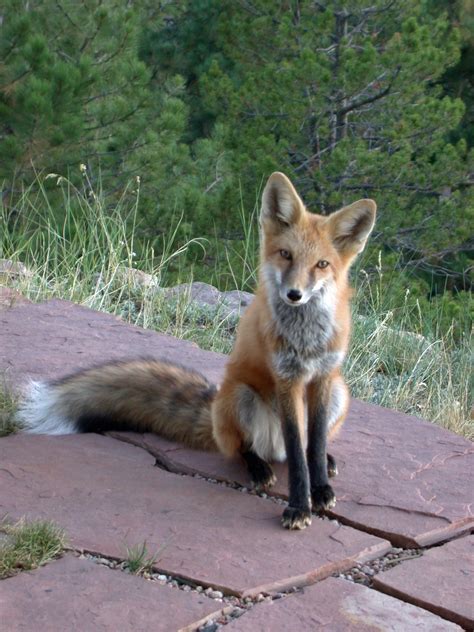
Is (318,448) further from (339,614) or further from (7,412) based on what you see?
(7,412)

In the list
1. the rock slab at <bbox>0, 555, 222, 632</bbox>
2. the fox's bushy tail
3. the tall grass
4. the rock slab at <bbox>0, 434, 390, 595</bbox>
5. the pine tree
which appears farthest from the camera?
the pine tree

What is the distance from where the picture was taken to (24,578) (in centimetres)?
267

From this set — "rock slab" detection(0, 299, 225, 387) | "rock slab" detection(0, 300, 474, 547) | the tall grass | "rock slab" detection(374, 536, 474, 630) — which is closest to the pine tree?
the tall grass

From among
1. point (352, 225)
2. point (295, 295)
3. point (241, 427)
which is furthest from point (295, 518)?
point (352, 225)

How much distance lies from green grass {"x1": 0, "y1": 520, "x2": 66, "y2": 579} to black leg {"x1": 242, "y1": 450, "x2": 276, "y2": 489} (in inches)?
39.1

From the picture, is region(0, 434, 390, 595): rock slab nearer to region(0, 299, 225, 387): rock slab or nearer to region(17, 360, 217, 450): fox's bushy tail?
region(17, 360, 217, 450): fox's bushy tail

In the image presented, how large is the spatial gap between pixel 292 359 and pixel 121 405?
0.99 metres

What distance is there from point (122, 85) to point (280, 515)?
9.79m

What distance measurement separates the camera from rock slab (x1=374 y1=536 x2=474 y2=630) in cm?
272

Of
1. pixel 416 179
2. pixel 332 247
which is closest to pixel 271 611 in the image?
pixel 332 247

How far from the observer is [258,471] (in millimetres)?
3693

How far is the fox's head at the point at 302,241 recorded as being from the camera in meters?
3.48

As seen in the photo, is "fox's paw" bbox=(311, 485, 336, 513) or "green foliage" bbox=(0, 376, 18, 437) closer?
"fox's paw" bbox=(311, 485, 336, 513)

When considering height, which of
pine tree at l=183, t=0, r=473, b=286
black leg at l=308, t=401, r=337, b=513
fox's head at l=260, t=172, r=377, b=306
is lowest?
black leg at l=308, t=401, r=337, b=513
